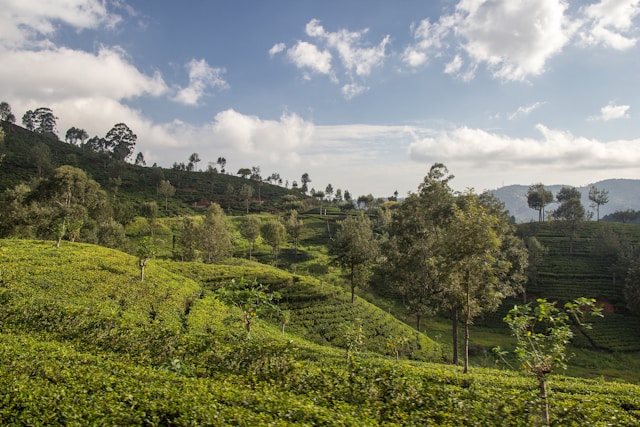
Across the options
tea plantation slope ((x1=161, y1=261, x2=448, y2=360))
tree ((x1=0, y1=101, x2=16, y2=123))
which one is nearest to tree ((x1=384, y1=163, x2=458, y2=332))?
tea plantation slope ((x1=161, y1=261, x2=448, y2=360))

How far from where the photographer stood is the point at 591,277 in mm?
77625

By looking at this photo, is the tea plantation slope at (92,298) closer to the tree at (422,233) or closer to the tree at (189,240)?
the tree at (422,233)

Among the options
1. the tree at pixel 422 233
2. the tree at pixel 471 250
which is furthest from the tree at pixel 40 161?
the tree at pixel 471 250

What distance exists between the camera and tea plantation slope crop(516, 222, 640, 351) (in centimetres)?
5569

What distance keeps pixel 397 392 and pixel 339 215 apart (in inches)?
5060

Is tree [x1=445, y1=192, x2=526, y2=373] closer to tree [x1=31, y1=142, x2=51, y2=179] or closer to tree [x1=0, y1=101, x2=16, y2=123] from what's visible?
A: tree [x1=31, y1=142, x2=51, y2=179]

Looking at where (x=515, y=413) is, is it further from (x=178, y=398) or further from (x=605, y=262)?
(x=605, y=262)

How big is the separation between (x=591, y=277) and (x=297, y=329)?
3040 inches

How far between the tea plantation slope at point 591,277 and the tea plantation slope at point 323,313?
3683 cm

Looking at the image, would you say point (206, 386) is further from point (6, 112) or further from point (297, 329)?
point (6, 112)

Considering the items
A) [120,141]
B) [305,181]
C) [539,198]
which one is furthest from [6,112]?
[539,198]

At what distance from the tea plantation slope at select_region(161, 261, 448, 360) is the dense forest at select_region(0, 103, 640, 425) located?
0.73 ft

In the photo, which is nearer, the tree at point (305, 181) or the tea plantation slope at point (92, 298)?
the tea plantation slope at point (92, 298)

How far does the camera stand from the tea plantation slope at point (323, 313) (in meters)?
33.2
